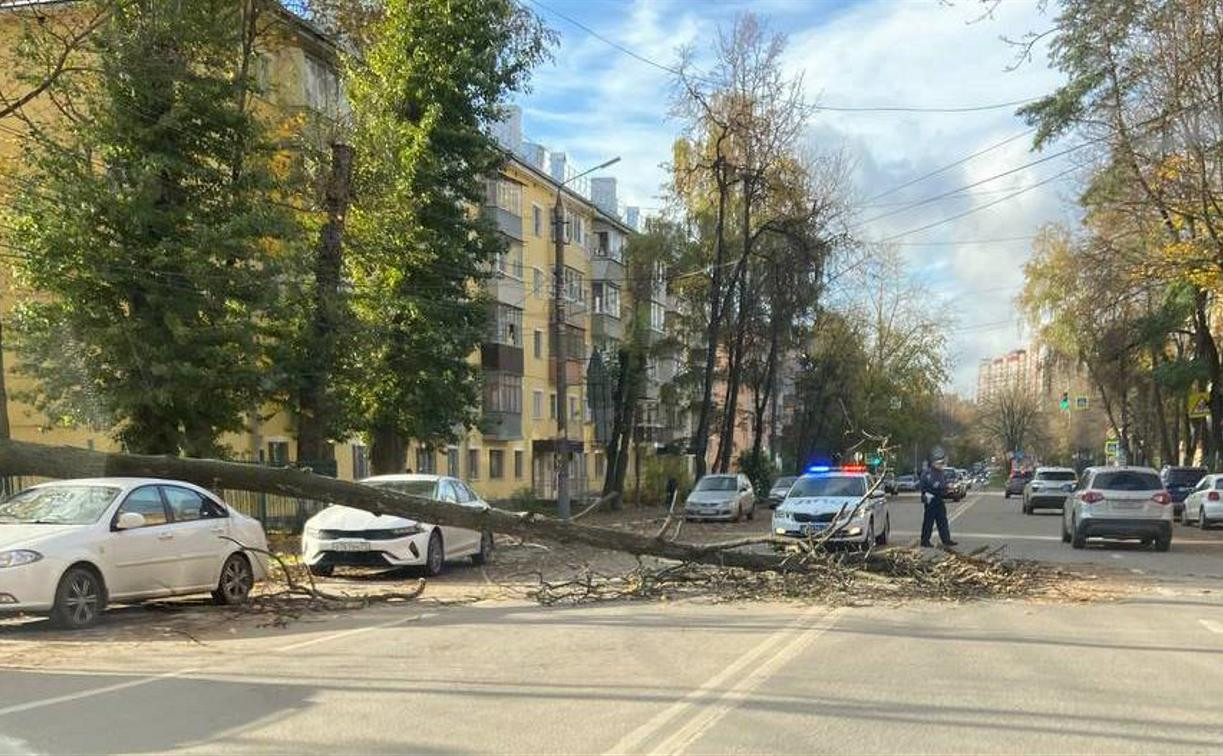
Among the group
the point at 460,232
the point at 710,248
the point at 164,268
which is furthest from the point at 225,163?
the point at 710,248

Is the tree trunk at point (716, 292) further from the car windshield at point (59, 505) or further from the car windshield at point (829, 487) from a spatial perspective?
the car windshield at point (59, 505)

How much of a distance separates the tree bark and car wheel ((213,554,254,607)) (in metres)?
1.36

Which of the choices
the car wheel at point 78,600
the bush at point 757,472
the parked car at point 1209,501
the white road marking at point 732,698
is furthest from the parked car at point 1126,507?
the bush at point 757,472

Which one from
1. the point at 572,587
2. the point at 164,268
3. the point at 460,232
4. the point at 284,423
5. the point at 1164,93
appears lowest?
the point at 572,587

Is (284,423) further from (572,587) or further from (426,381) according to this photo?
(572,587)

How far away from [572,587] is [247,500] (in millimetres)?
11624

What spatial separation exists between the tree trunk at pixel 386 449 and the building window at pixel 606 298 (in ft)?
97.2

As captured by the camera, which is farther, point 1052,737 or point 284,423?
point 284,423

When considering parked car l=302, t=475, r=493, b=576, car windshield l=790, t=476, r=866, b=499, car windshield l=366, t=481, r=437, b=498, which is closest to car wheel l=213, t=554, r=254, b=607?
parked car l=302, t=475, r=493, b=576

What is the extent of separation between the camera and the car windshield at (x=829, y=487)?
66.9 ft

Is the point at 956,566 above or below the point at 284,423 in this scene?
below

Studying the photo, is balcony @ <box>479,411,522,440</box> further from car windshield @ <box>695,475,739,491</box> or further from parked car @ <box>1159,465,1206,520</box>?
parked car @ <box>1159,465,1206,520</box>

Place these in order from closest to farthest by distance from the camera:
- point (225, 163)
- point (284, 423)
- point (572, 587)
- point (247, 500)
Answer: point (572, 587)
point (225, 163)
point (247, 500)
point (284, 423)

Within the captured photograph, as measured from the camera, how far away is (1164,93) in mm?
21406
